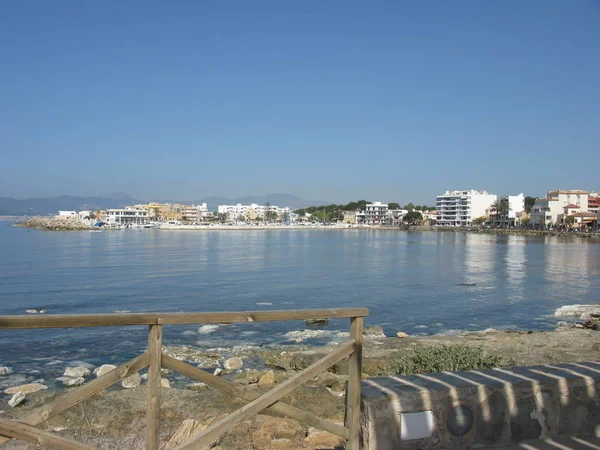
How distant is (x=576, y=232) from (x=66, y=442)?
146 metres

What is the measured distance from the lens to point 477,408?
498cm

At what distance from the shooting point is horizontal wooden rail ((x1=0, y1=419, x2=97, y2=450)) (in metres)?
3.07

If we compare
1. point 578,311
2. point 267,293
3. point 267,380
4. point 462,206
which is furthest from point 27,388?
point 462,206

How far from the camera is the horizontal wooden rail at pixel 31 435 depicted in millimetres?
3068

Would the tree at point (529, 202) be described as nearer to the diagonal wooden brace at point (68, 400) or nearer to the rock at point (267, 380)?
the rock at point (267, 380)

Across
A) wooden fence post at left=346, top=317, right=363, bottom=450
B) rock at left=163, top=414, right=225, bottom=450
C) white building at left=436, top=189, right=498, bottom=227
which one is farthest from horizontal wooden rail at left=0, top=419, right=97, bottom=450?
white building at left=436, top=189, right=498, bottom=227

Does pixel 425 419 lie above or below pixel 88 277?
above

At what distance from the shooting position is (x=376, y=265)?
5606 cm

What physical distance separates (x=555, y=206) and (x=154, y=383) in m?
163

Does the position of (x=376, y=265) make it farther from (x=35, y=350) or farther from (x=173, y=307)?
(x=35, y=350)

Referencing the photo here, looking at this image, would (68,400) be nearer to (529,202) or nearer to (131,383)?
(131,383)

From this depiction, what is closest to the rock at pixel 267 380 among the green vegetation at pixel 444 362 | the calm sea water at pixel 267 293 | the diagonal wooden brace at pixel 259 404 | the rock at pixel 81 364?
the green vegetation at pixel 444 362

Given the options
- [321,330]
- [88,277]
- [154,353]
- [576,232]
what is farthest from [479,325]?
[576,232]

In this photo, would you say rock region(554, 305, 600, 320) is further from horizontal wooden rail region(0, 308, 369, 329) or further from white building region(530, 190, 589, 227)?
white building region(530, 190, 589, 227)
